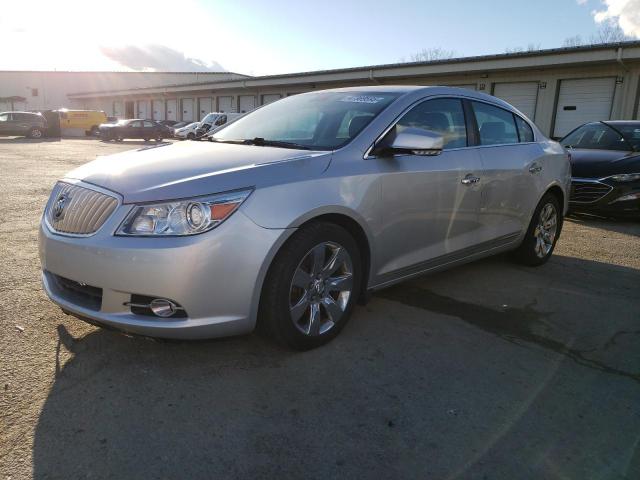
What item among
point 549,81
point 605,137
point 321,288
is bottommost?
point 321,288

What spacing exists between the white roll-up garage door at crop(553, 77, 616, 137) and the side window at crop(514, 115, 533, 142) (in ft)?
50.3

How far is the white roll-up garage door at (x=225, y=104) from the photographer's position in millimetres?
36188

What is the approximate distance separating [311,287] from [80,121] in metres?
40.0

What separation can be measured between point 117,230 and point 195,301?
0.53m

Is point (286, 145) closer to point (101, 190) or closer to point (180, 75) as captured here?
point (101, 190)

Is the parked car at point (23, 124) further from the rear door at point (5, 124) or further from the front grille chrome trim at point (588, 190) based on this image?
the front grille chrome trim at point (588, 190)

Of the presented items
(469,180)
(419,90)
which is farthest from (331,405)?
(419,90)

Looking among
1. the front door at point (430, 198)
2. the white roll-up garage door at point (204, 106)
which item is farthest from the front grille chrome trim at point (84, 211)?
the white roll-up garage door at point (204, 106)

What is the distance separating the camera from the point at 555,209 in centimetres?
529

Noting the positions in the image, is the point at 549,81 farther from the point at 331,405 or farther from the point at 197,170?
the point at 331,405

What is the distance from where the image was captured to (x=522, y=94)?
66.0 ft

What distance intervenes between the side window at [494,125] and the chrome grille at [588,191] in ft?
11.3

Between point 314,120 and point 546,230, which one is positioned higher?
point 314,120

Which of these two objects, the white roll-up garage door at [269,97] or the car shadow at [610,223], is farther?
the white roll-up garage door at [269,97]
